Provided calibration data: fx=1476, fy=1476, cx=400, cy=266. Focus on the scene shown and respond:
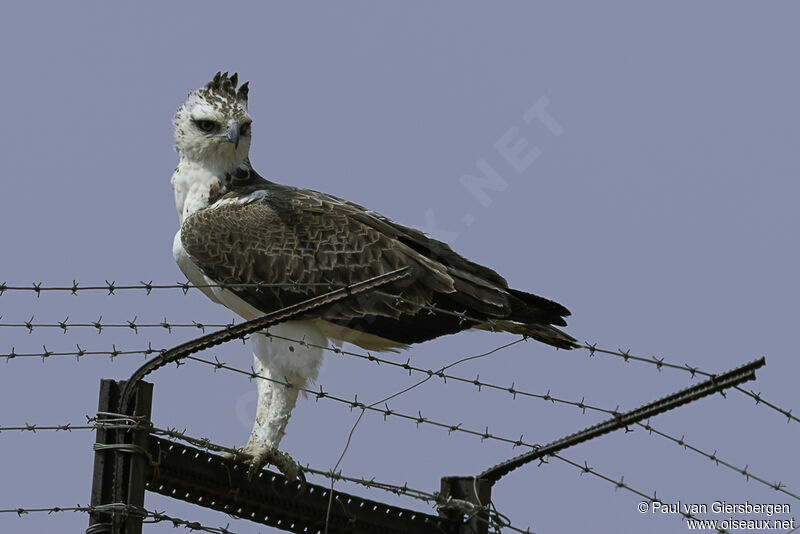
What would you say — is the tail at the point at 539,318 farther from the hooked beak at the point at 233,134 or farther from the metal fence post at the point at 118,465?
the metal fence post at the point at 118,465

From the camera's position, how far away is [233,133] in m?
10.9

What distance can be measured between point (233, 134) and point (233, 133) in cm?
2

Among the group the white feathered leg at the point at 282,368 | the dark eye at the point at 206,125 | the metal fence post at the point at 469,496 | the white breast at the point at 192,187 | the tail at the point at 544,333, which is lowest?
the metal fence post at the point at 469,496

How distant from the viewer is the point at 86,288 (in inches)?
275

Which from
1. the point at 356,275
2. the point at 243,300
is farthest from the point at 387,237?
the point at 243,300

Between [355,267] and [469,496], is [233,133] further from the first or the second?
[469,496]

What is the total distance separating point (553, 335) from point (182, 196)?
2919 mm

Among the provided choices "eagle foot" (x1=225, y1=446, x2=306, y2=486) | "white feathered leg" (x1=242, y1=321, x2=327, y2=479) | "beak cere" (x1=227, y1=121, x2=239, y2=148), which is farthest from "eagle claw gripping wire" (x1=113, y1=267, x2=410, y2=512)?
"beak cere" (x1=227, y1=121, x2=239, y2=148)

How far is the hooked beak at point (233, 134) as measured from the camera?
10.8m

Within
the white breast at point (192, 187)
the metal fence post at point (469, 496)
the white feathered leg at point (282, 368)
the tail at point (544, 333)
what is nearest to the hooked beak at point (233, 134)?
the white breast at point (192, 187)

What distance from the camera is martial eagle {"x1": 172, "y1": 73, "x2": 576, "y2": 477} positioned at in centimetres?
957

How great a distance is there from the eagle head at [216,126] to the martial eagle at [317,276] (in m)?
0.25

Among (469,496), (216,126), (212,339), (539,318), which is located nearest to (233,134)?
(216,126)

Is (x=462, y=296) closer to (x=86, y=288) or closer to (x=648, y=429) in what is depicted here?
(x=648, y=429)
